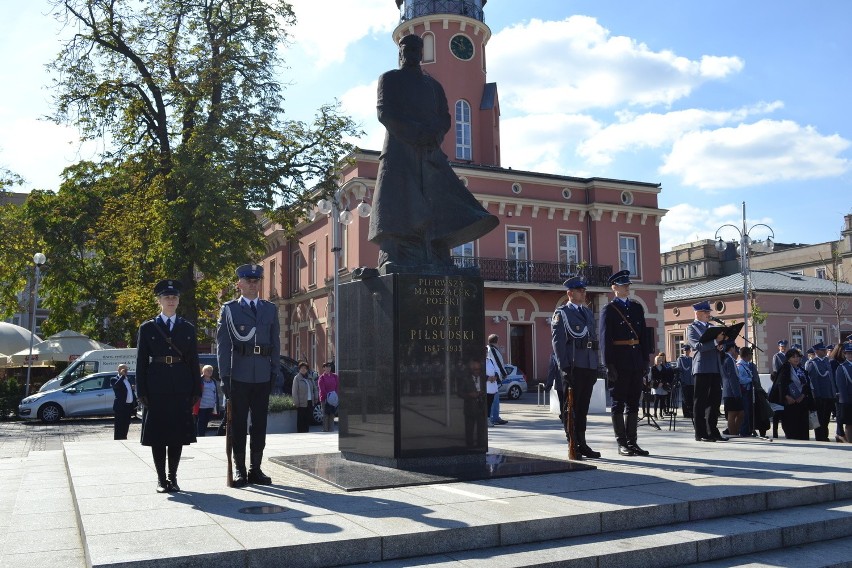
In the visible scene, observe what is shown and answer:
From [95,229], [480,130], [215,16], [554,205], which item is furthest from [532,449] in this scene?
[480,130]

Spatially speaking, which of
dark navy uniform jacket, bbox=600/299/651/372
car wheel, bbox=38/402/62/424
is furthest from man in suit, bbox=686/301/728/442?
car wheel, bbox=38/402/62/424

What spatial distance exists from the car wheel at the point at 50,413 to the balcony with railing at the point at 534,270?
16870 millimetres

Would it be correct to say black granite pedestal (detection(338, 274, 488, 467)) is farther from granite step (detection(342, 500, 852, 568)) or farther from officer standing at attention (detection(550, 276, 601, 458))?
granite step (detection(342, 500, 852, 568))

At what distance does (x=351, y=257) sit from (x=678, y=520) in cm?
2789

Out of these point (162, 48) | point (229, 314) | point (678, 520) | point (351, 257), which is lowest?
point (678, 520)

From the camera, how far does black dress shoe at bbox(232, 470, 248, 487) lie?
6672 mm

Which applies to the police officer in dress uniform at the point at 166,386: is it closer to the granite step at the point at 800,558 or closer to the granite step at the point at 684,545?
the granite step at the point at 684,545

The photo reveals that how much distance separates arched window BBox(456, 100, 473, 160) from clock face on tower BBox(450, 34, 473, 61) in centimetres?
231

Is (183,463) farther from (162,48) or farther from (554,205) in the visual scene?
(554,205)

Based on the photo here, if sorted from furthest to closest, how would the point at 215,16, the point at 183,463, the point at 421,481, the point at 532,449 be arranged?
the point at 215,16, the point at 532,449, the point at 183,463, the point at 421,481

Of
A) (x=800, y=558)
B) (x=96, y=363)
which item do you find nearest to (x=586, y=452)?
(x=800, y=558)

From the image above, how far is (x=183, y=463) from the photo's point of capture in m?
8.54

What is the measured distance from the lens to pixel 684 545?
5047mm

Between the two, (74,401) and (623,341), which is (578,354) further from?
(74,401)
